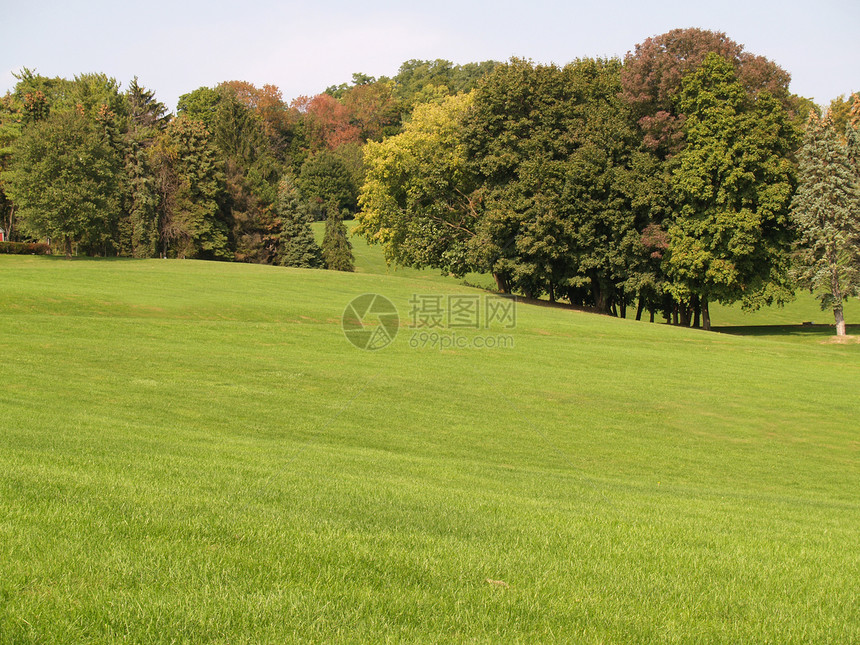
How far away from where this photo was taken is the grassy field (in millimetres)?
4766

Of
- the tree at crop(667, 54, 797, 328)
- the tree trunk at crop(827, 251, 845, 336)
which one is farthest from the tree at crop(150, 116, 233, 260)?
the tree trunk at crop(827, 251, 845, 336)

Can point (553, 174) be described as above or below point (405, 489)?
above

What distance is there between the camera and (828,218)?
47.8 m

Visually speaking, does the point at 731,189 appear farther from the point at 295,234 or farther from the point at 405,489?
the point at 295,234

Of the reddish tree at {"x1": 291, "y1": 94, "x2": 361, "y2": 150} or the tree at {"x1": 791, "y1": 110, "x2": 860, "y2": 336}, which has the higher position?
the reddish tree at {"x1": 291, "y1": 94, "x2": 361, "y2": 150}

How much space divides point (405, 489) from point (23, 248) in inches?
2682

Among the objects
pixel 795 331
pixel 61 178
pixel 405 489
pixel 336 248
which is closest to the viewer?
pixel 405 489

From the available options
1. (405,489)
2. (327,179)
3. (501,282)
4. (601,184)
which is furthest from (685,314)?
(327,179)

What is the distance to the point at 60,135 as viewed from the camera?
5559 centimetres

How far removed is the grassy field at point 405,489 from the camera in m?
4.77

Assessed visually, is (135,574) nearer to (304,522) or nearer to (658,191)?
(304,522)

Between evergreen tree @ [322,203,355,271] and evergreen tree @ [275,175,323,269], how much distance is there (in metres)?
Answer: 1.17

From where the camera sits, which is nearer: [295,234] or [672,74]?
[672,74]

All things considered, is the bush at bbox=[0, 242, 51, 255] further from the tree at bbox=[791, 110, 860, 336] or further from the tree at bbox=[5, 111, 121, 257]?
the tree at bbox=[791, 110, 860, 336]
